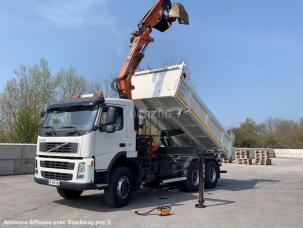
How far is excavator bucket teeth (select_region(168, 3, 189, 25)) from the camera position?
41.7ft

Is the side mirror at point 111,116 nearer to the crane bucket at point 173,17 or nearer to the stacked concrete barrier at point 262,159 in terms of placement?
the crane bucket at point 173,17

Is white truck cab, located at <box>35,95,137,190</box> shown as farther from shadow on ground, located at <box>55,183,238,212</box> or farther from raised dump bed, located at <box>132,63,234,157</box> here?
raised dump bed, located at <box>132,63,234,157</box>

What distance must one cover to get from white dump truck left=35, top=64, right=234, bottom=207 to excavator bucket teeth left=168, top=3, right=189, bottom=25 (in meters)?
1.94

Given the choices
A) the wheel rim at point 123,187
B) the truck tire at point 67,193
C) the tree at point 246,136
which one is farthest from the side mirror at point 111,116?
the tree at point 246,136

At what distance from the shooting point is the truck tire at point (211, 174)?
44.2 feet

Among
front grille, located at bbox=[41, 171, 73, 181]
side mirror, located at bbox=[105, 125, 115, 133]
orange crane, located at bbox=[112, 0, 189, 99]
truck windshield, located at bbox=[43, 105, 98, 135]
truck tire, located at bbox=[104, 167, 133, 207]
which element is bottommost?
truck tire, located at bbox=[104, 167, 133, 207]

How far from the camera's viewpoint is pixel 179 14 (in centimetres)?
1269

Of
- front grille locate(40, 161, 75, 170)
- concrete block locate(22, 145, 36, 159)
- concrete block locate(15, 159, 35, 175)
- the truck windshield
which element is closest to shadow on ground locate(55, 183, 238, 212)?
front grille locate(40, 161, 75, 170)

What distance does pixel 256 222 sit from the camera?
781 cm

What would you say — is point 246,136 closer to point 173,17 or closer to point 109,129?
point 173,17

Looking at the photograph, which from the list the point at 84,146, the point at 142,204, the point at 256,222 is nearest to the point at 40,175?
the point at 84,146

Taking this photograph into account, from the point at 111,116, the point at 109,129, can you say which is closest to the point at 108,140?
the point at 109,129

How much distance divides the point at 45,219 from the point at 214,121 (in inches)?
301

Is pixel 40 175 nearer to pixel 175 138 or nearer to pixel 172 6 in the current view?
pixel 175 138
